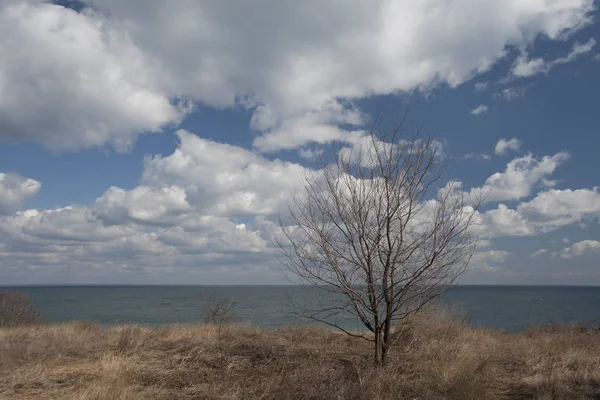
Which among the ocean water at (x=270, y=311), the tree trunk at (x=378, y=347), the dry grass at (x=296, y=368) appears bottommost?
the ocean water at (x=270, y=311)

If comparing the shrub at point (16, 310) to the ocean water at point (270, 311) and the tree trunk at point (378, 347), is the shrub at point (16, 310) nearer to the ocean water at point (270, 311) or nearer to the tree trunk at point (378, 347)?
the ocean water at point (270, 311)

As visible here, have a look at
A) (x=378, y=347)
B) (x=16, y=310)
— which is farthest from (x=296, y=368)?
(x=16, y=310)

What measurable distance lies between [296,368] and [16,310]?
22.6 m

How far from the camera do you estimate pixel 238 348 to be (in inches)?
448

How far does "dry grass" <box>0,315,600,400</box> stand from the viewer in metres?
7.68

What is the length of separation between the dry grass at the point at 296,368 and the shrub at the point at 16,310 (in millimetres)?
14084

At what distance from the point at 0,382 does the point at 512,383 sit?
900cm

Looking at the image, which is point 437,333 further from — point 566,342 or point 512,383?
point 512,383

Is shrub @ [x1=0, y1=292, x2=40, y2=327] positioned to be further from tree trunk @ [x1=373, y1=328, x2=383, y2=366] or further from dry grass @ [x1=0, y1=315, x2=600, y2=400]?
tree trunk @ [x1=373, y1=328, x2=383, y2=366]

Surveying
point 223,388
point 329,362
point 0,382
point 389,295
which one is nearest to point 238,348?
point 329,362

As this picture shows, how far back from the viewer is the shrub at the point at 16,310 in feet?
80.5

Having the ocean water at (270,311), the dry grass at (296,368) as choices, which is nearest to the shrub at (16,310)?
the ocean water at (270,311)

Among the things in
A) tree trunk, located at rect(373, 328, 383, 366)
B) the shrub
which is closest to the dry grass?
tree trunk, located at rect(373, 328, 383, 366)

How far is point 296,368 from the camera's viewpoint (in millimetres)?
9164
